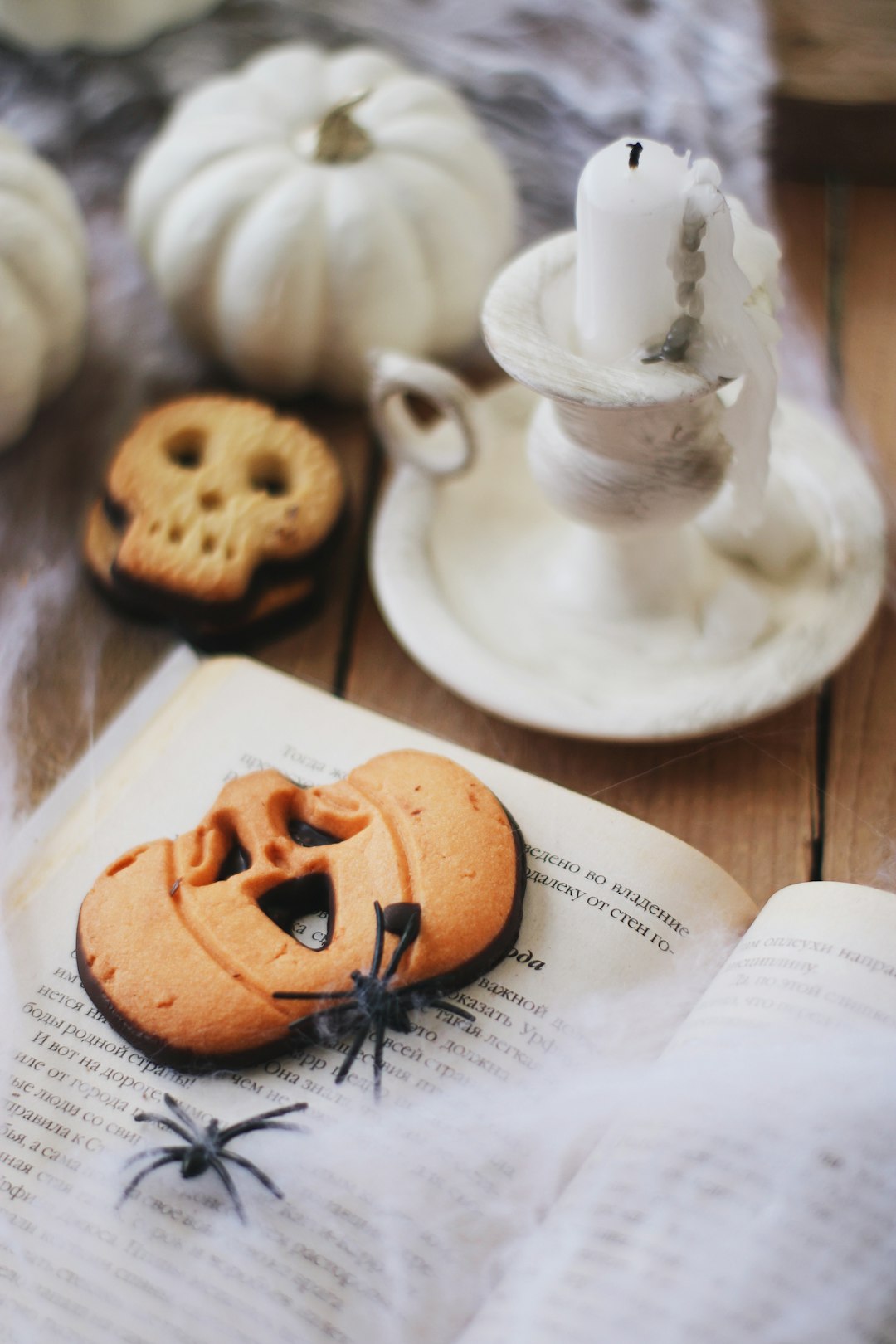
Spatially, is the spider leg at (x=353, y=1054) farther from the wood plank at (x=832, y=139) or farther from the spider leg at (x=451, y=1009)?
the wood plank at (x=832, y=139)

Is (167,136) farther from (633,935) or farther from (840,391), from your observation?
(633,935)

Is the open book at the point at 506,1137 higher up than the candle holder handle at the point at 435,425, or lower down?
lower down

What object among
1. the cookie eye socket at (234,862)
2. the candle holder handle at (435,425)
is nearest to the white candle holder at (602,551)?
the candle holder handle at (435,425)

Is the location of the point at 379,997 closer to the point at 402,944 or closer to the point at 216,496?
the point at 402,944

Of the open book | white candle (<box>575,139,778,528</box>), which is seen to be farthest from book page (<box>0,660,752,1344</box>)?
white candle (<box>575,139,778,528</box>)

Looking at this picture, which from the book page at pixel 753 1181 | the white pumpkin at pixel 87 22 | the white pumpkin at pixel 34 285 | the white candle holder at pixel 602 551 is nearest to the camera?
the book page at pixel 753 1181

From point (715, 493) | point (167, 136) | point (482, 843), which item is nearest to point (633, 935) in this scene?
point (482, 843)
